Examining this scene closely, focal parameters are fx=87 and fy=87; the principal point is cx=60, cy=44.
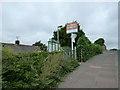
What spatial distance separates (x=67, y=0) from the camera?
5.35 m

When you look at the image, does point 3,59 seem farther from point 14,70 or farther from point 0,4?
point 0,4

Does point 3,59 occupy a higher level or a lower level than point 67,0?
lower

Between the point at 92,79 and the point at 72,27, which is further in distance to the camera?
the point at 72,27

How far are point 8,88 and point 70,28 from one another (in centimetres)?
663

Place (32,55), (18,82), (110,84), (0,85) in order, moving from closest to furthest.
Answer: (0,85), (18,82), (110,84), (32,55)

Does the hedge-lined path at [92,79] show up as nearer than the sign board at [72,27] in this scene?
Yes

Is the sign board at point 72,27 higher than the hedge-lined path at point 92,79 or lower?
higher

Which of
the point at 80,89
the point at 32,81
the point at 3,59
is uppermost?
the point at 3,59

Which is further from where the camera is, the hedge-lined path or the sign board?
the sign board

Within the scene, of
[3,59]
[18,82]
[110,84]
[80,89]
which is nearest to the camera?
[18,82]

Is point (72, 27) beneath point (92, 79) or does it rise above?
above

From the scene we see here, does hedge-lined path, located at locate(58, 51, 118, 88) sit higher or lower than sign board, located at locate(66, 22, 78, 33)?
lower

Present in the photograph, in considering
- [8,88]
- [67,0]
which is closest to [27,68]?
[8,88]

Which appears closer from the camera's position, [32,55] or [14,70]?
[14,70]
